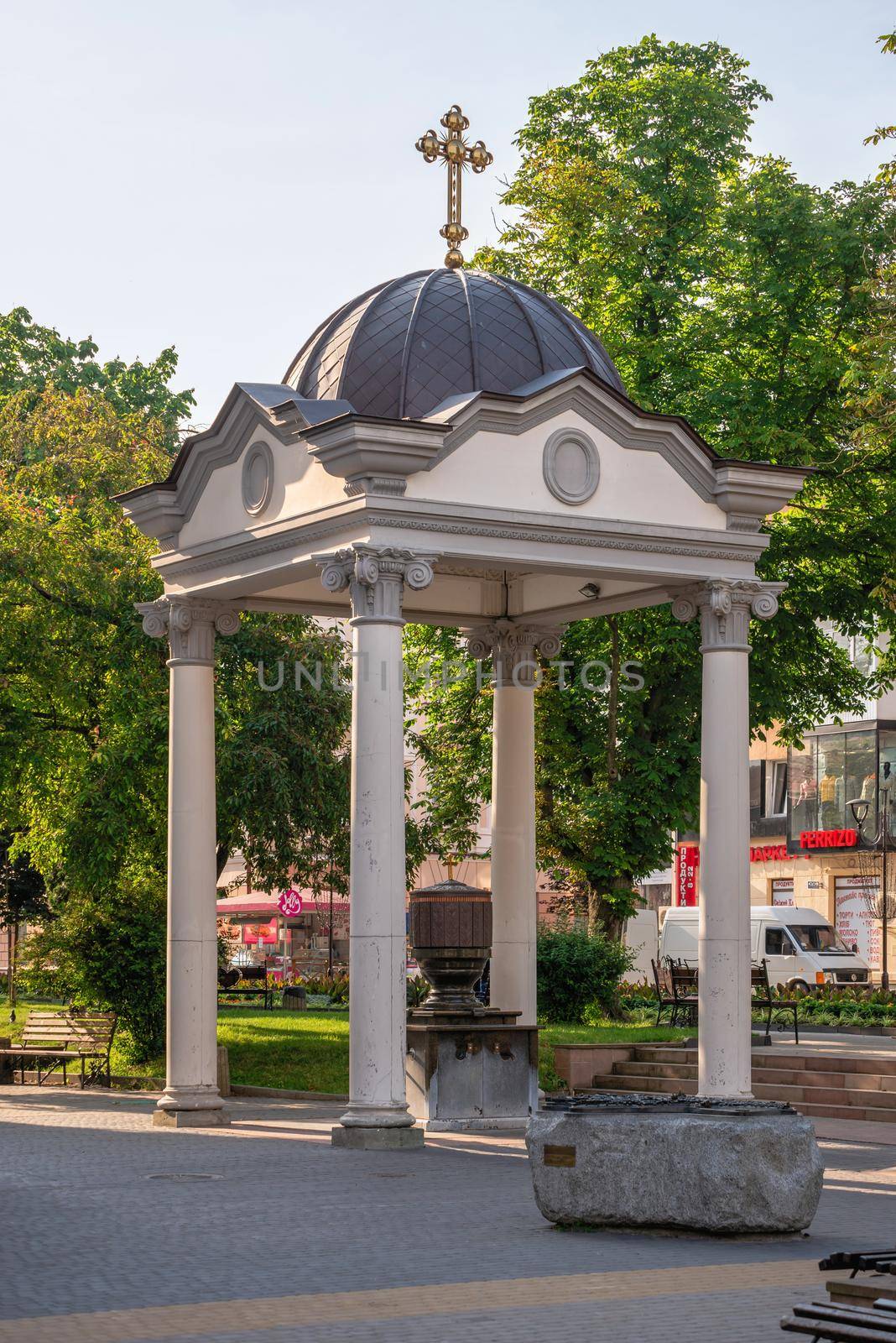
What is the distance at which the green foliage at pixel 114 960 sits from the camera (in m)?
26.2

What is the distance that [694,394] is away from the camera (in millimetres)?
31547

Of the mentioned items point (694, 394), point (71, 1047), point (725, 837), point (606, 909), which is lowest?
point (71, 1047)

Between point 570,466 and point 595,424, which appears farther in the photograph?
point 595,424

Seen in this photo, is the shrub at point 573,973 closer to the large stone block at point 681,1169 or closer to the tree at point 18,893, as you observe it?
the large stone block at point 681,1169

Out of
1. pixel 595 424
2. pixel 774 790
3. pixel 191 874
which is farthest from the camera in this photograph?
pixel 774 790

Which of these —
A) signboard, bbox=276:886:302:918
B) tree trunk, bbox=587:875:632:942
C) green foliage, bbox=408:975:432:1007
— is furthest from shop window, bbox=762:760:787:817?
tree trunk, bbox=587:875:632:942

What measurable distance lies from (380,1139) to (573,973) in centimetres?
1348

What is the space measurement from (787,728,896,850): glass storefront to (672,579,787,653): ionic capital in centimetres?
4206

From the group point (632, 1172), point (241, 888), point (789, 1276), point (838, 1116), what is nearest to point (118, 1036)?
point (838, 1116)

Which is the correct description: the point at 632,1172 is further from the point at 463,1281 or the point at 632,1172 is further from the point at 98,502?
the point at 98,502

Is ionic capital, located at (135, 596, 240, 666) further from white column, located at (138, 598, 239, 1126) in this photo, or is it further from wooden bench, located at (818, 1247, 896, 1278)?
wooden bench, located at (818, 1247, 896, 1278)

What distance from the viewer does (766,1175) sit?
1238 centimetres

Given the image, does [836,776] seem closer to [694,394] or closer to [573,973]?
[694,394]

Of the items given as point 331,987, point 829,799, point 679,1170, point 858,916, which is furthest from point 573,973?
point 829,799
